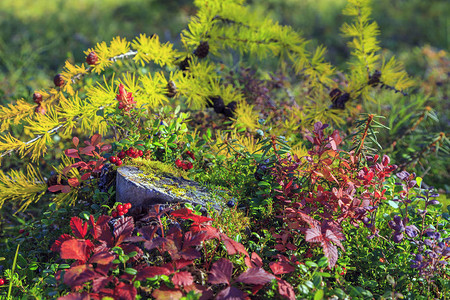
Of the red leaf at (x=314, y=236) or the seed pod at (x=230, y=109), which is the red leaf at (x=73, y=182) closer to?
the seed pod at (x=230, y=109)

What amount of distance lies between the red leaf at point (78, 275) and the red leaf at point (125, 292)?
0.11 meters

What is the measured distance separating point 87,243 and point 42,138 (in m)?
0.79

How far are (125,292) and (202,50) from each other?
5.59 ft

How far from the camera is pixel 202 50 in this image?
2.63 meters

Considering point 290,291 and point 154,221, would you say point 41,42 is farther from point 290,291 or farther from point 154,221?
point 290,291

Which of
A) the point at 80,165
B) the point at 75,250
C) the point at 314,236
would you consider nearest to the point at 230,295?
the point at 314,236

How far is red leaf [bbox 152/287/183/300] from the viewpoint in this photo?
1.51m

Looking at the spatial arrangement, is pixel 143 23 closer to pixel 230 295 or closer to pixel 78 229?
pixel 78 229

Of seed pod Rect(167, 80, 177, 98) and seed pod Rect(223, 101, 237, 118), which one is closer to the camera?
seed pod Rect(167, 80, 177, 98)

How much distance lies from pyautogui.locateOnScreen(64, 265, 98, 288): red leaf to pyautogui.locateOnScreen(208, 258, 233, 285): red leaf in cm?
48

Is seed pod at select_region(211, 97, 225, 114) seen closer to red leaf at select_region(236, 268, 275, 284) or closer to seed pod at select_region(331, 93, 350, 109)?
seed pod at select_region(331, 93, 350, 109)

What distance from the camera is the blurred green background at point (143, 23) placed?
570 centimetres

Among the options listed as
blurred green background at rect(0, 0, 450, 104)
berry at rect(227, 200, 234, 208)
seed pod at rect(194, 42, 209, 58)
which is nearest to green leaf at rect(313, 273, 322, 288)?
berry at rect(227, 200, 234, 208)

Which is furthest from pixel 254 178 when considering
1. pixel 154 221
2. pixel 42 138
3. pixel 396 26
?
pixel 396 26
